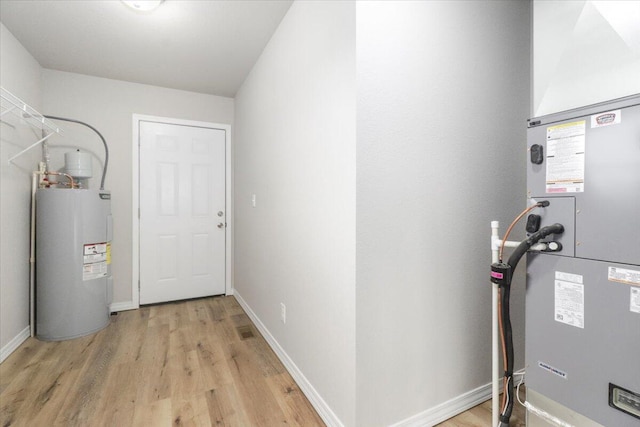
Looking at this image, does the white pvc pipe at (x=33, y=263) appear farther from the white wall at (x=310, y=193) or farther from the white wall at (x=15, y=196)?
the white wall at (x=310, y=193)

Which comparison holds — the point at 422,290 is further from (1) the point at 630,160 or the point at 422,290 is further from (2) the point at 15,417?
(2) the point at 15,417

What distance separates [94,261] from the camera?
265cm

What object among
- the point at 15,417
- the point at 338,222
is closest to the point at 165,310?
the point at 15,417

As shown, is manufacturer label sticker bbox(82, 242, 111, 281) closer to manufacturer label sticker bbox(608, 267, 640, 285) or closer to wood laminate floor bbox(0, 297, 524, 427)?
wood laminate floor bbox(0, 297, 524, 427)

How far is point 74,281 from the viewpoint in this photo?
2531mm

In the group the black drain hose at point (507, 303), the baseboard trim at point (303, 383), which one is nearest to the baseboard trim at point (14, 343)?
the baseboard trim at point (303, 383)

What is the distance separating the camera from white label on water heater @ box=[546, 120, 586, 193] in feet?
3.73

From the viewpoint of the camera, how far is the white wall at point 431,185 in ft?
4.33

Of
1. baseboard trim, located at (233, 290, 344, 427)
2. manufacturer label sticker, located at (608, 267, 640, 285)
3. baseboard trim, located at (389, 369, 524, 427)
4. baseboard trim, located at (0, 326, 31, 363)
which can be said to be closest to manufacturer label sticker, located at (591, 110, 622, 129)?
manufacturer label sticker, located at (608, 267, 640, 285)

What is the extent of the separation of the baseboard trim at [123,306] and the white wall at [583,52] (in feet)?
13.2

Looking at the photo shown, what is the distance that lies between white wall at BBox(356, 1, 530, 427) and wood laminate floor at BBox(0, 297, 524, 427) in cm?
41

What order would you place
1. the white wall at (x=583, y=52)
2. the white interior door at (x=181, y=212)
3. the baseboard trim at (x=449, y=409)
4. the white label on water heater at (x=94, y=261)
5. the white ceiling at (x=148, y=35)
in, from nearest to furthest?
the white wall at (x=583, y=52), the baseboard trim at (x=449, y=409), the white ceiling at (x=148, y=35), the white label on water heater at (x=94, y=261), the white interior door at (x=181, y=212)

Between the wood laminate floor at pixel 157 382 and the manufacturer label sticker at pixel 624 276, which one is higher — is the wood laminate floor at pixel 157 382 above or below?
below

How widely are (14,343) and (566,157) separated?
3.85 meters
